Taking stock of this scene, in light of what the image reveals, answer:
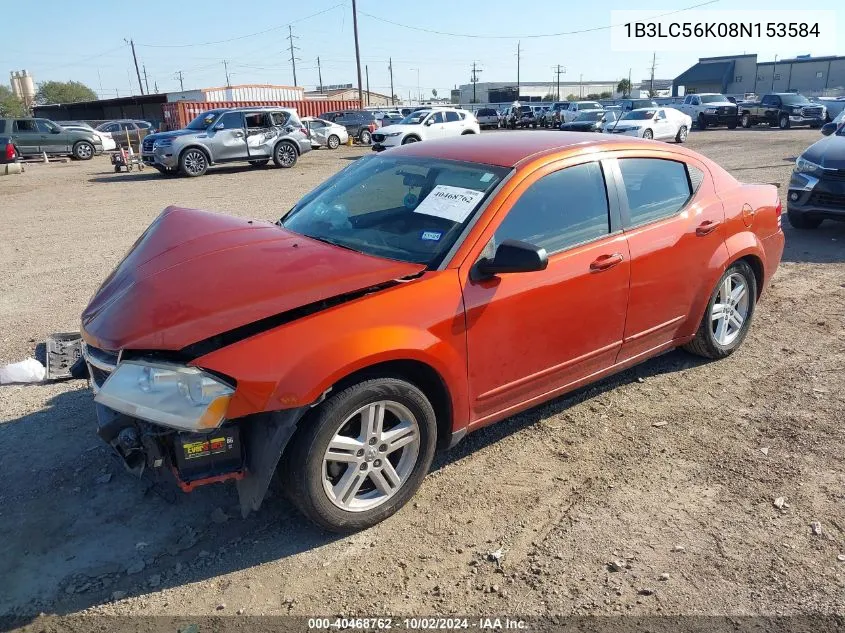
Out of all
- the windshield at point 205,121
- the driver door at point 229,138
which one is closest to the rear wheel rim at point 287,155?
the driver door at point 229,138

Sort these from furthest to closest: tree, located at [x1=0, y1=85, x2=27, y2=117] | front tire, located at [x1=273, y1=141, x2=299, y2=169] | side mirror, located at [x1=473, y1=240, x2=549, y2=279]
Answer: tree, located at [x1=0, y1=85, x2=27, y2=117] → front tire, located at [x1=273, y1=141, x2=299, y2=169] → side mirror, located at [x1=473, y1=240, x2=549, y2=279]

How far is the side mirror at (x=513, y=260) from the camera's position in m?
2.96

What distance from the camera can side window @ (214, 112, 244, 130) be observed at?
62.5 feet

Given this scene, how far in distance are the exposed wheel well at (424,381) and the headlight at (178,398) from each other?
0.49m

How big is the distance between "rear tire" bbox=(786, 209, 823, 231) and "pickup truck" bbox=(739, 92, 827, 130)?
89.0 ft

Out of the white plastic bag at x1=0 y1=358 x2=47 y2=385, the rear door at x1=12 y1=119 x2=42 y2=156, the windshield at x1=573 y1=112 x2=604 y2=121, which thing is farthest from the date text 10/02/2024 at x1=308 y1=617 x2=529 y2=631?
the rear door at x1=12 y1=119 x2=42 y2=156

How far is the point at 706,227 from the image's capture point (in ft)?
13.9

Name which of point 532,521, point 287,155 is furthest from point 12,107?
point 532,521

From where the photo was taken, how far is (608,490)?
130 inches

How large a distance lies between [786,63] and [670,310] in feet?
255

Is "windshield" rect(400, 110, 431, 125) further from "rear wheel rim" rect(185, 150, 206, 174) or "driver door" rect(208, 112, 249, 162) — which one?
"rear wheel rim" rect(185, 150, 206, 174)

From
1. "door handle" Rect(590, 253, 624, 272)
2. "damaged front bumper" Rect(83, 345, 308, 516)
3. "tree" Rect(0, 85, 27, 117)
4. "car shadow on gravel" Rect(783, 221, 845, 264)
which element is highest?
"tree" Rect(0, 85, 27, 117)

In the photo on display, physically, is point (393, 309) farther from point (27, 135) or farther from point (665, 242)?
point (27, 135)

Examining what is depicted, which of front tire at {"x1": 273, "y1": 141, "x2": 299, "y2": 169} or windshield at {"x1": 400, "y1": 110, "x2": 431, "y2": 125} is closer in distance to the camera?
front tire at {"x1": 273, "y1": 141, "x2": 299, "y2": 169}
